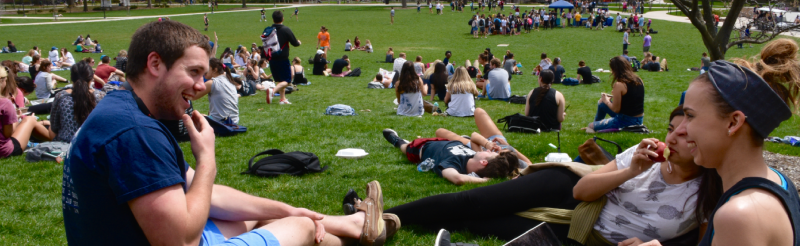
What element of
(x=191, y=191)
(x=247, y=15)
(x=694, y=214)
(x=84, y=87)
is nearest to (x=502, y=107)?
(x=84, y=87)

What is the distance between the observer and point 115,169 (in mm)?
2043

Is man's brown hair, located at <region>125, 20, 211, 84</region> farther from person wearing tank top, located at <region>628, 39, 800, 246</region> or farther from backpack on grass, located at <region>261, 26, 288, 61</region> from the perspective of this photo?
backpack on grass, located at <region>261, 26, 288, 61</region>

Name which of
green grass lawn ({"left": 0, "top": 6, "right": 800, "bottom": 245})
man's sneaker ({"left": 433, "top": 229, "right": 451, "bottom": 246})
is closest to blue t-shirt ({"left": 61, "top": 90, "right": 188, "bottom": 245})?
man's sneaker ({"left": 433, "top": 229, "right": 451, "bottom": 246})

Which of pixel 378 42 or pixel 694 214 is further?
pixel 378 42

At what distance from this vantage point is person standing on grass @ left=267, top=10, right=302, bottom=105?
1281cm

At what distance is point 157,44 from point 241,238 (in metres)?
1.08

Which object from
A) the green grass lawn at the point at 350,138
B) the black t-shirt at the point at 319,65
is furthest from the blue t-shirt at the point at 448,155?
the black t-shirt at the point at 319,65

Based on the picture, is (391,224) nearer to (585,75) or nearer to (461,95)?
(461,95)

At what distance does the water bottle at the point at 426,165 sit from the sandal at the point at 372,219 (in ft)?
6.75

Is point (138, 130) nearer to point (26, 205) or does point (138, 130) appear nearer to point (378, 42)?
point (26, 205)

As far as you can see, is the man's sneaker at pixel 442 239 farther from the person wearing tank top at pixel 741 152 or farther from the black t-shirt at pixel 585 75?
the black t-shirt at pixel 585 75

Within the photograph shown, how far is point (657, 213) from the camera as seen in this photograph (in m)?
3.44

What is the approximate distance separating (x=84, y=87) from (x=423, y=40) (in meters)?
33.2

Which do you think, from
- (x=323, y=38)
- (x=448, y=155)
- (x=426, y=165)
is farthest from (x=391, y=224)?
(x=323, y=38)
